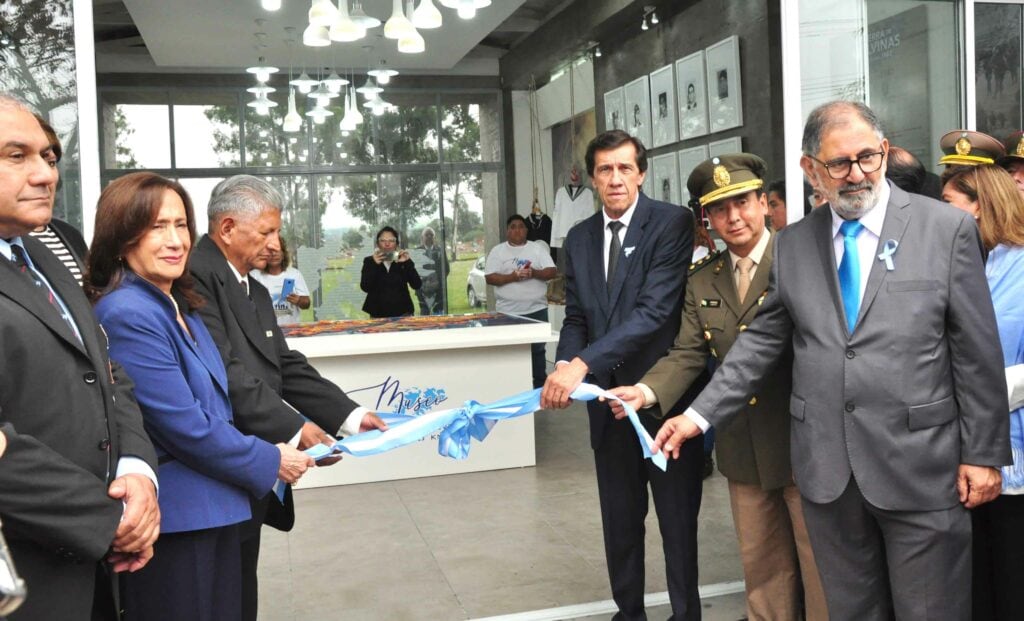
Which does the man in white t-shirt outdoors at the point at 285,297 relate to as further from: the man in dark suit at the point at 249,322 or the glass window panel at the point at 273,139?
the glass window panel at the point at 273,139

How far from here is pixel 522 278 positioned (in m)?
8.23

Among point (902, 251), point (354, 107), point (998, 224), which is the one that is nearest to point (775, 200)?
point (998, 224)

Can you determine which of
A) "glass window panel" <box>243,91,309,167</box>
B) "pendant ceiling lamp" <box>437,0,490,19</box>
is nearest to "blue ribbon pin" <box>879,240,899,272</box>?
"pendant ceiling lamp" <box>437,0,490,19</box>

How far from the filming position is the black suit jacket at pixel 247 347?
2684mm

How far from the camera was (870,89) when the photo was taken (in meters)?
4.59

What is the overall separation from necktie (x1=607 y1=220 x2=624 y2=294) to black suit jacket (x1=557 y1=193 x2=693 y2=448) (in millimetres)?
26

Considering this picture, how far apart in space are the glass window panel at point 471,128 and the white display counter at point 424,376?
23.4 ft

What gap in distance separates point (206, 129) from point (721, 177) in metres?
10.9

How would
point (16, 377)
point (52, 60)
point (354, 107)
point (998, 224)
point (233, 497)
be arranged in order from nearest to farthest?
point (16, 377) → point (233, 497) → point (998, 224) → point (52, 60) → point (354, 107)

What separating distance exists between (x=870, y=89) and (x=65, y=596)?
13.7ft

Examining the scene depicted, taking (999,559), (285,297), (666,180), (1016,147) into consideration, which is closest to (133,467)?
(999,559)

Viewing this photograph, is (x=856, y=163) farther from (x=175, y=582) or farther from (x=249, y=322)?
(x=175, y=582)

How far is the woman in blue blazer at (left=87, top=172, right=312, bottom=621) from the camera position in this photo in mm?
2184

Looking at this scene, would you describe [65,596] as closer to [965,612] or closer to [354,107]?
[965,612]
